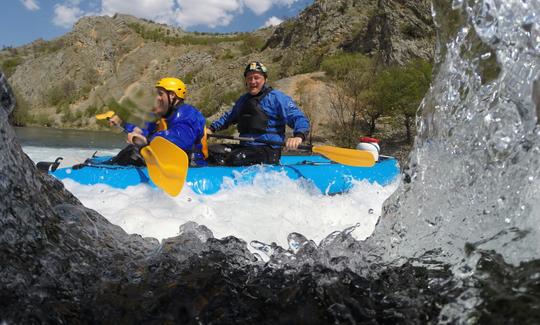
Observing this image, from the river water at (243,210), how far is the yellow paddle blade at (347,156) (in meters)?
0.50

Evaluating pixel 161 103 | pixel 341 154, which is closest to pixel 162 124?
pixel 161 103

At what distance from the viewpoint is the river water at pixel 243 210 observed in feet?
10.7

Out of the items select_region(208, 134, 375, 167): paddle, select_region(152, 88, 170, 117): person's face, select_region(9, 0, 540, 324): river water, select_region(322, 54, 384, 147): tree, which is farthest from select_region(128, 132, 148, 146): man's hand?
select_region(322, 54, 384, 147): tree

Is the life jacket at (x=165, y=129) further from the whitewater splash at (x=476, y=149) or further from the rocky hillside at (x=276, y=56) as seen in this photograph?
the whitewater splash at (x=476, y=149)

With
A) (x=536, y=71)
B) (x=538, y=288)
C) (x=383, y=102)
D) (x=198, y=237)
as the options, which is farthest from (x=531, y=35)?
(x=383, y=102)

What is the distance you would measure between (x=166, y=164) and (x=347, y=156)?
219cm

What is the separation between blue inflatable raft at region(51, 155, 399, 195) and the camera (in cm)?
396

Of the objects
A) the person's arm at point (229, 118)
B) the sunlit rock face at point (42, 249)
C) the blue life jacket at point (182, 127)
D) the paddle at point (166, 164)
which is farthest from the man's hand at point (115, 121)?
the sunlit rock face at point (42, 249)

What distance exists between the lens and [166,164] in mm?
3828

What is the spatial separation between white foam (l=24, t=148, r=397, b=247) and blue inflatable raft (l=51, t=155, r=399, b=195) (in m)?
0.08

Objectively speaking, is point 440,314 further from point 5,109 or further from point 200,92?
point 200,92

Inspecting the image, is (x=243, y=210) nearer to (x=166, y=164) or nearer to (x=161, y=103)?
(x=166, y=164)

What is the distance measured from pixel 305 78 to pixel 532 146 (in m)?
22.4

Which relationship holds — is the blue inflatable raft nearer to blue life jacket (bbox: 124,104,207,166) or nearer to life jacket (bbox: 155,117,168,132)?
blue life jacket (bbox: 124,104,207,166)
